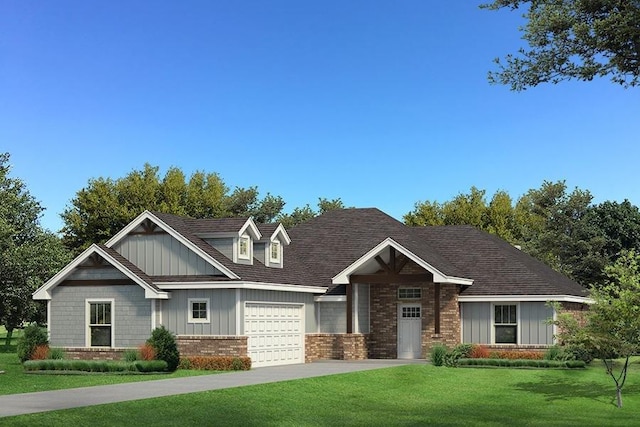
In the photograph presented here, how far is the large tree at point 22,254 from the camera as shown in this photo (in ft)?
184

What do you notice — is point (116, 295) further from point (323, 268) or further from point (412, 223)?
point (412, 223)

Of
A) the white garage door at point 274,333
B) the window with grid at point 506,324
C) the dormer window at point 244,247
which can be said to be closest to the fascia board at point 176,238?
the white garage door at point 274,333

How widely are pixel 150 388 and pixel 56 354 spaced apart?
11629mm

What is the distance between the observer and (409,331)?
43656 millimetres

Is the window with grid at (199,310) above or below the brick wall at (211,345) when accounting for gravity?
above

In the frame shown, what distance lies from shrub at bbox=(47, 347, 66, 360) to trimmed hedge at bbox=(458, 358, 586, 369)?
15.4 m

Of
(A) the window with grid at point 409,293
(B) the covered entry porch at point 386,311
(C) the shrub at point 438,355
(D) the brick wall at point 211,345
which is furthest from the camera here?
(A) the window with grid at point 409,293

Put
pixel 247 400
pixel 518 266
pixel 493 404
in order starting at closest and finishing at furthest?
pixel 247 400, pixel 493 404, pixel 518 266

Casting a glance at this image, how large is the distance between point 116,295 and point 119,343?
183 cm

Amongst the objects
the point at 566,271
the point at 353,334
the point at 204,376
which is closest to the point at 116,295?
the point at 204,376

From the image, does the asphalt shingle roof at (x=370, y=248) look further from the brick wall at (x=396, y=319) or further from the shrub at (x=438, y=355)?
the shrub at (x=438, y=355)

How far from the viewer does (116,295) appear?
3800 cm

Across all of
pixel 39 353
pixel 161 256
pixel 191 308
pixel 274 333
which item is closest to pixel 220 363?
pixel 191 308

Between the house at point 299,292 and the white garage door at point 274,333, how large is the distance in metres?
0.06
